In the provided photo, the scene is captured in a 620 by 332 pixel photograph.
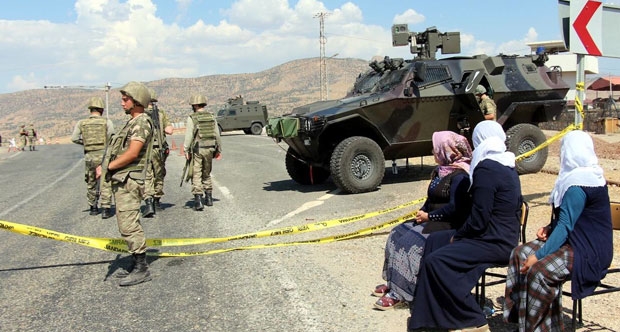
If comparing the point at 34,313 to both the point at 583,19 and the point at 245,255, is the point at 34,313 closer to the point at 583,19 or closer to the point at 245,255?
the point at 245,255

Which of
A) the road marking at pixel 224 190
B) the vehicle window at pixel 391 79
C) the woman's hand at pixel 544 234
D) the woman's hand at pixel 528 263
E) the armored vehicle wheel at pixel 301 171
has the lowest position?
the road marking at pixel 224 190

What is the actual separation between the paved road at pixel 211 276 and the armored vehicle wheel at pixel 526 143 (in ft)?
8.17

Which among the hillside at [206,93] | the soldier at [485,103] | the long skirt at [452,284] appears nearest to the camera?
the long skirt at [452,284]

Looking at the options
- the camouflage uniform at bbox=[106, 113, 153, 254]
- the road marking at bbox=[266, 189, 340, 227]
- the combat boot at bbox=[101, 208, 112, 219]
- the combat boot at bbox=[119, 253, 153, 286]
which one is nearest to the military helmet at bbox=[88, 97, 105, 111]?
the combat boot at bbox=[101, 208, 112, 219]

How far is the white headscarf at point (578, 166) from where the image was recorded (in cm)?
311

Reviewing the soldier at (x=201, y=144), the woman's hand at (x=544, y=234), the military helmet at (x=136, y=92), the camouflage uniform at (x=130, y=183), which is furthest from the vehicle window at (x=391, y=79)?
the woman's hand at (x=544, y=234)

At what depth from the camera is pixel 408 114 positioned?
9.27 meters

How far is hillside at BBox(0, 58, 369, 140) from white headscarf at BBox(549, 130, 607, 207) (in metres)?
88.8

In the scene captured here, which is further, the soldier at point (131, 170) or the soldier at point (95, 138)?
the soldier at point (95, 138)

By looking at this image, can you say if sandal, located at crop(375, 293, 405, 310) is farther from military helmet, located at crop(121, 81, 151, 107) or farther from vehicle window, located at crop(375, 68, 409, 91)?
vehicle window, located at crop(375, 68, 409, 91)

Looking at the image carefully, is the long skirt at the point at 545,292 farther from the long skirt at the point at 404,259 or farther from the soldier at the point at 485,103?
the soldier at the point at 485,103

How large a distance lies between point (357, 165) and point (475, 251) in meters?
5.62

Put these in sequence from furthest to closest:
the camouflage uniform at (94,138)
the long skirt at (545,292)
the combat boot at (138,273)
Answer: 1. the camouflage uniform at (94,138)
2. the combat boot at (138,273)
3. the long skirt at (545,292)

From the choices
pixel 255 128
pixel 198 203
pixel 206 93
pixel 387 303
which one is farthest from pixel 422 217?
pixel 206 93
